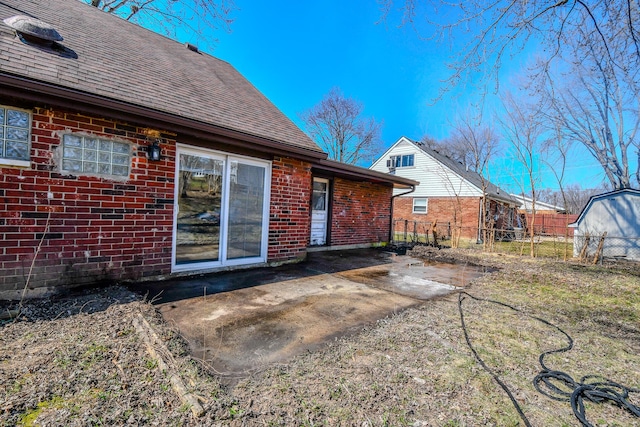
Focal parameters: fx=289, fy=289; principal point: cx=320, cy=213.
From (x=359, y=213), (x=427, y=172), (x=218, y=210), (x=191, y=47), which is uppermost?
(x=191, y=47)

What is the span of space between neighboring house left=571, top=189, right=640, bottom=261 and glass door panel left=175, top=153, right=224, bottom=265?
35.7 ft

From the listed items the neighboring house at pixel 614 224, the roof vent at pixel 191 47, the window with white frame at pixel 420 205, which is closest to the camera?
the roof vent at pixel 191 47

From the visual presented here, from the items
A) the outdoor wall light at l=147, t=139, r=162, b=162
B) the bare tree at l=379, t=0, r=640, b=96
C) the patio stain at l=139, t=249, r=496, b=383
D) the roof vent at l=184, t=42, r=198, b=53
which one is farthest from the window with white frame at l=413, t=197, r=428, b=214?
the outdoor wall light at l=147, t=139, r=162, b=162

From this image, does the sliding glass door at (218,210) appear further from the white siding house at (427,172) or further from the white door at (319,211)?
the white siding house at (427,172)

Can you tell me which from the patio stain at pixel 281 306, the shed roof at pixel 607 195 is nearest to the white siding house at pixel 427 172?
the shed roof at pixel 607 195

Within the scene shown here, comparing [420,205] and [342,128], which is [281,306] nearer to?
[420,205]

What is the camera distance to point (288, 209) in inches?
249

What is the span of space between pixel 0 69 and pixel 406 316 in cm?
534

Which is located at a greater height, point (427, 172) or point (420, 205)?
point (427, 172)

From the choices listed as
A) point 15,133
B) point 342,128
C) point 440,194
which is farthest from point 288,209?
point 342,128

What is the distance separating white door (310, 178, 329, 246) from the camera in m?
8.96

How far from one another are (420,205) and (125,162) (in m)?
17.5

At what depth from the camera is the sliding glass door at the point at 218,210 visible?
491cm

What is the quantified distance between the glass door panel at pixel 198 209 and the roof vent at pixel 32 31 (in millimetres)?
2311
